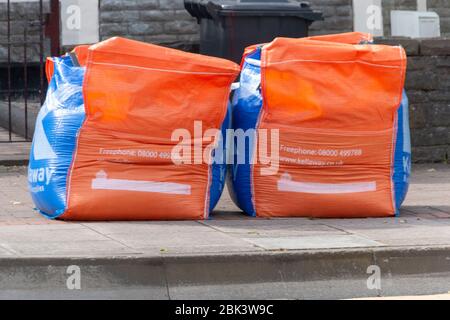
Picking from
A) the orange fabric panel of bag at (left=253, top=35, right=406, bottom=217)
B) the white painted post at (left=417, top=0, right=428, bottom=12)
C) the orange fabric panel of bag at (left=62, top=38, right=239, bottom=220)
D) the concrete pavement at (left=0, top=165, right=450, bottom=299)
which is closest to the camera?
the concrete pavement at (left=0, top=165, right=450, bottom=299)

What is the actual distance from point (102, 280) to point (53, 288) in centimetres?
31

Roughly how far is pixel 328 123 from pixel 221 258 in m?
1.96

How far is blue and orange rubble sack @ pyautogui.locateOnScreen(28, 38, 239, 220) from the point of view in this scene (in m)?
8.20

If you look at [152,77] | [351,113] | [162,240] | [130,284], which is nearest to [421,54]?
[351,113]

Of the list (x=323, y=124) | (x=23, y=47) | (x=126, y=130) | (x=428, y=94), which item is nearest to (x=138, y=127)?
(x=126, y=130)

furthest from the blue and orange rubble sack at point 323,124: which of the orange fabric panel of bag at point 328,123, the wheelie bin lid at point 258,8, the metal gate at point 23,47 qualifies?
the metal gate at point 23,47

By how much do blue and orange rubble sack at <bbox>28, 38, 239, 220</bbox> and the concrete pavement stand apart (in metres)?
0.18

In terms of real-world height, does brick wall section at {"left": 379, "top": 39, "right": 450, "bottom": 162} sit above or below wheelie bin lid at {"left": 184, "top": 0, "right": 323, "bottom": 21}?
below

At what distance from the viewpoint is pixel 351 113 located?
28.2 ft

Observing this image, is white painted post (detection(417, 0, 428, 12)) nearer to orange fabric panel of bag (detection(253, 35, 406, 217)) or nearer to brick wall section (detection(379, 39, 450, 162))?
brick wall section (detection(379, 39, 450, 162))

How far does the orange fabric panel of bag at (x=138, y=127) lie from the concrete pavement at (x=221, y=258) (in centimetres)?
18

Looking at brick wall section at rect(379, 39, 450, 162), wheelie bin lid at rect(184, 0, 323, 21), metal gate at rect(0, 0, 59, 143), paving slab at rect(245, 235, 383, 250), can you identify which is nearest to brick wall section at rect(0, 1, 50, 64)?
metal gate at rect(0, 0, 59, 143)

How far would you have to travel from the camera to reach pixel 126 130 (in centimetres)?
826

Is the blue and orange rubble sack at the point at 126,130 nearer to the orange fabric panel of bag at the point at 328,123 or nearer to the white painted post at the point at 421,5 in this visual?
the orange fabric panel of bag at the point at 328,123
